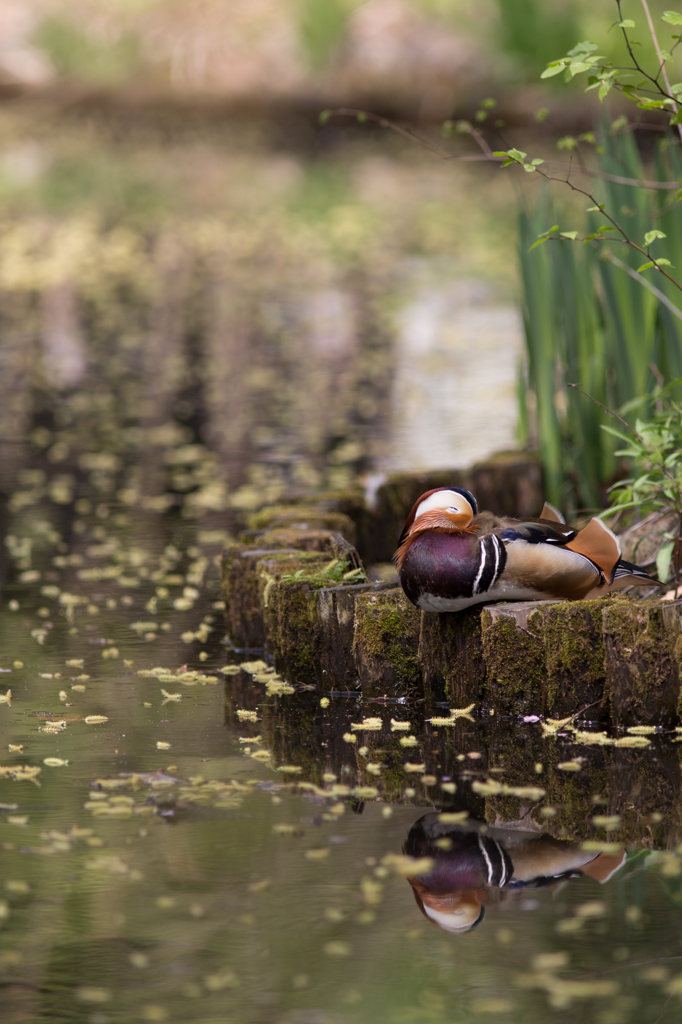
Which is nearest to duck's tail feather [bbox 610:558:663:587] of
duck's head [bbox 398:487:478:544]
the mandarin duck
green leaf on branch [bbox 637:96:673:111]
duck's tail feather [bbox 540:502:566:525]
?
the mandarin duck

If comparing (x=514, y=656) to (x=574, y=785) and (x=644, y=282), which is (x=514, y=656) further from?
(x=644, y=282)

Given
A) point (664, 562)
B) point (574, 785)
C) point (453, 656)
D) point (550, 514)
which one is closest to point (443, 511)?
point (453, 656)

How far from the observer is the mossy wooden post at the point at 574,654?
12.3 feet

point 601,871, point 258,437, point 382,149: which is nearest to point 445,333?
point 258,437

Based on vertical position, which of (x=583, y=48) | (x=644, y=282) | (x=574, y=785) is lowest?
(x=574, y=785)

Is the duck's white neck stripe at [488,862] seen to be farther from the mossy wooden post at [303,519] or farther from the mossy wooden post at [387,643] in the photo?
the mossy wooden post at [303,519]

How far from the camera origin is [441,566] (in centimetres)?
378

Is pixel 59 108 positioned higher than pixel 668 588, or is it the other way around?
pixel 59 108

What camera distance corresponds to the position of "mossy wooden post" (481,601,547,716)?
3830 millimetres

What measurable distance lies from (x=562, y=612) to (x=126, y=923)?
1555 mm

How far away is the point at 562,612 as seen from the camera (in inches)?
149

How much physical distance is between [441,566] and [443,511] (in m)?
0.29

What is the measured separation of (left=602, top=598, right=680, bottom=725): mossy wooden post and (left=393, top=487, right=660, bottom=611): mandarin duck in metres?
0.29

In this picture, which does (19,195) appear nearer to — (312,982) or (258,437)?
(258,437)
